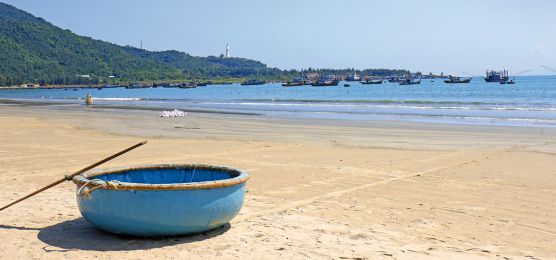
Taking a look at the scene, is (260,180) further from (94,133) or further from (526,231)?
(94,133)

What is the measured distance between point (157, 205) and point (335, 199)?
3.28 metres

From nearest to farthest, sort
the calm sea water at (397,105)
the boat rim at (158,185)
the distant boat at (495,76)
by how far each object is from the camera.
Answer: the boat rim at (158,185) → the calm sea water at (397,105) → the distant boat at (495,76)

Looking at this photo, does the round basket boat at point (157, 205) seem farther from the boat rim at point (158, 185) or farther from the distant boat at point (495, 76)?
the distant boat at point (495, 76)

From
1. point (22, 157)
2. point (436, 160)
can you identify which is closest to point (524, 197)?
point (436, 160)

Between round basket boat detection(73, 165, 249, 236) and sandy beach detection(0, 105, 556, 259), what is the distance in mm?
186

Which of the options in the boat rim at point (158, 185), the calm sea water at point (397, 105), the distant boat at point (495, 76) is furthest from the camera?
the distant boat at point (495, 76)

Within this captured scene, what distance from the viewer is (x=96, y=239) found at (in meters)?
6.67

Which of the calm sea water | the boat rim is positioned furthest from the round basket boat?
the calm sea water

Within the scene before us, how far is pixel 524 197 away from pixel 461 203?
1.06 meters

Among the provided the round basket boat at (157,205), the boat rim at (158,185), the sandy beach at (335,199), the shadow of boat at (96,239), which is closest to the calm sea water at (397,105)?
the sandy beach at (335,199)

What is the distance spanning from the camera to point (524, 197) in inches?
350

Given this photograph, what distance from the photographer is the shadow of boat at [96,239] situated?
6.36m

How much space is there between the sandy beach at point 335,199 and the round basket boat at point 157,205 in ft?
0.61

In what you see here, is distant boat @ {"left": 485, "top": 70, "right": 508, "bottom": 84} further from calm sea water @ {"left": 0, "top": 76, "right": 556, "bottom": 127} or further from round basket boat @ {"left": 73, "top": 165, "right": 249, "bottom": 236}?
round basket boat @ {"left": 73, "top": 165, "right": 249, "bottom": 236}
